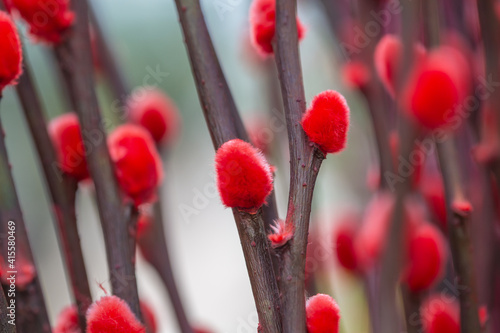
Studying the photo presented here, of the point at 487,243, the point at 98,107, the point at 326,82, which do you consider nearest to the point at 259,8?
the point at 98,107

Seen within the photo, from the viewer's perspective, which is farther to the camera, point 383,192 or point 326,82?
point 326,82

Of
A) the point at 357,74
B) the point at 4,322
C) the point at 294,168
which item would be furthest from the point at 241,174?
the point at 357,74

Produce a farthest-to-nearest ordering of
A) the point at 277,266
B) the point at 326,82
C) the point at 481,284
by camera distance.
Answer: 1. the point at 326,82
2. the point at 481,284
3. the point at 277,266

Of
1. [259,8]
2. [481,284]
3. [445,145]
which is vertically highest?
[259,8]

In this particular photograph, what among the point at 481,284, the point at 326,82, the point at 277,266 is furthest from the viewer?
the point at 326,82

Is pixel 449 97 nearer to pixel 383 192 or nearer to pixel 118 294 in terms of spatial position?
pixel 383 192

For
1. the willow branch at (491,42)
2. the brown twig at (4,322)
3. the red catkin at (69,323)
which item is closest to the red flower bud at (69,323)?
the red catkin at (69,323)

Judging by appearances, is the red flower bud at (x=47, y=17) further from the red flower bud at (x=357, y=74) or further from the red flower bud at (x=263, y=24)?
the red flower bud at (x=357, y=74)

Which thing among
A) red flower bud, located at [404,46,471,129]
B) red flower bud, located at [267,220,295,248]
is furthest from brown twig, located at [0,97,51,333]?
red flower bud, located at [404,46,471,129]

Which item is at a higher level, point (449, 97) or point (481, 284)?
point (449, 97)
